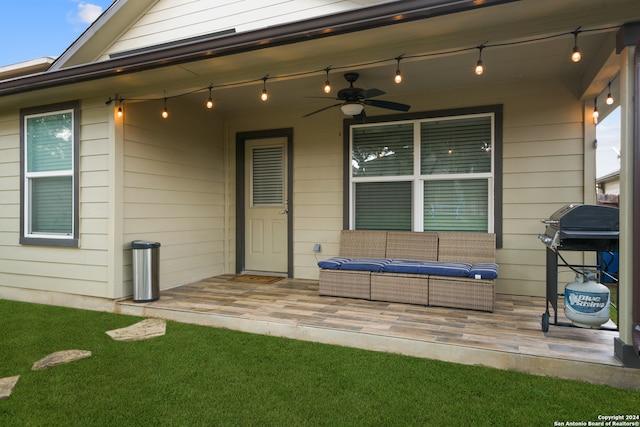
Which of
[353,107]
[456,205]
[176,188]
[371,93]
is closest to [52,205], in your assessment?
[176,188]

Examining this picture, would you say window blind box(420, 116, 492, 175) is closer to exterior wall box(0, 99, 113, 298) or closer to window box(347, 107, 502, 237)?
window box(347, 107, 502, 237)

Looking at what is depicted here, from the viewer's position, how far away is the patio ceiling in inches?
109

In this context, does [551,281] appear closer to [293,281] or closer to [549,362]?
[549,362]

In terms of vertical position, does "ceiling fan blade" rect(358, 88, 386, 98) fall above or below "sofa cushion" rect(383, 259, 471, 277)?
above

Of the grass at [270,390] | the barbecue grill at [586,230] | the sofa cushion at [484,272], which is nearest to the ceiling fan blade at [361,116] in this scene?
the sofa cushion at [484,272]

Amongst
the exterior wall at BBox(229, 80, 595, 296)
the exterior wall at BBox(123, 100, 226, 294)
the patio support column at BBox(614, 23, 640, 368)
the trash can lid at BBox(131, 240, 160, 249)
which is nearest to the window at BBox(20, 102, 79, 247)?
the exterior wall at BBox(123, 100, 226, 294)

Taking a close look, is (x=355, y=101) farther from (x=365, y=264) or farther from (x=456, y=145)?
(x=365, y=264)

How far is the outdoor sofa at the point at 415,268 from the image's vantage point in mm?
3979

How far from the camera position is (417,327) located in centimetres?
337

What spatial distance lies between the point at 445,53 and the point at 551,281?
2185mm

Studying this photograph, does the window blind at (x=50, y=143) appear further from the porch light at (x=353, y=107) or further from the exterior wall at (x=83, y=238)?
the porch light at (x=353, y=107)

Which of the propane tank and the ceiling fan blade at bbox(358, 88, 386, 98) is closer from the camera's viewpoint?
the propane tank

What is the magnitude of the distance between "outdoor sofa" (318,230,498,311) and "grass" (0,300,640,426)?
1.27m

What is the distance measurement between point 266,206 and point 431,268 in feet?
9.47
